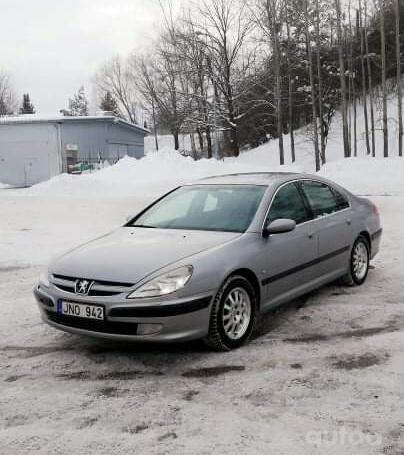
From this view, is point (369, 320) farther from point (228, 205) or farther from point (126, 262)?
point (126, 262)

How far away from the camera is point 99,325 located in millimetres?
4207

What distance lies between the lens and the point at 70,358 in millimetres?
4562

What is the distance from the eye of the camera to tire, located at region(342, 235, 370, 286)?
6.56 metres

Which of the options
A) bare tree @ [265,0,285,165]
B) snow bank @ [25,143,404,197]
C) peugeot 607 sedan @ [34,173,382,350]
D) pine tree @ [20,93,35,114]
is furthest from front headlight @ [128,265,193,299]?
pine tree @ [20,93,35,114]

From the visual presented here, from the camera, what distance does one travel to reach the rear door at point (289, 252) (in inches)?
198

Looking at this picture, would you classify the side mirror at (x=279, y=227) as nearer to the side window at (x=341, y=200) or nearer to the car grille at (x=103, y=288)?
the car grille at (x=103, y=288)

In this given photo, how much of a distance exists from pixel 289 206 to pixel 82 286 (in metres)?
2.33

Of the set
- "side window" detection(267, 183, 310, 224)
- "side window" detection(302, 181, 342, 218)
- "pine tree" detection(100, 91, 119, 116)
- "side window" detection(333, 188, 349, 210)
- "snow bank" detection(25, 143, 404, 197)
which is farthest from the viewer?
"pine tree" detection(100, 91, 119, 116)

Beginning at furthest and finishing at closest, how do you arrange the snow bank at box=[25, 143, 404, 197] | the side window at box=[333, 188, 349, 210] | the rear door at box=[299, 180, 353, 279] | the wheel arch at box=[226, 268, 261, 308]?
the snow bank at box=[25, 143, 404, 197] < the side window at box=[333, 188, 349, 210] < the rear door at box=[299, 180, 353, 279] < the wheel arch at box=[226, 268, 261, 308]

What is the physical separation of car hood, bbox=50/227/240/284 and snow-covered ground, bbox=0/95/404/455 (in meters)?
0.73

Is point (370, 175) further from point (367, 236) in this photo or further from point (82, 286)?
point (82, 286)

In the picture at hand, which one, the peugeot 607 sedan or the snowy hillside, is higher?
the snowy hillside

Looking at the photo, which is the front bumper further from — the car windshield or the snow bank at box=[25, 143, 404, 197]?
the snow bank at box=[25, 143, 404, 197]

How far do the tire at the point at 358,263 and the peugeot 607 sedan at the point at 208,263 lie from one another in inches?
2.2
